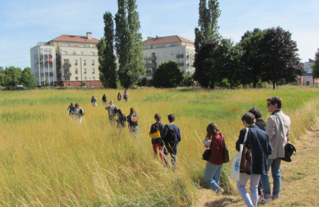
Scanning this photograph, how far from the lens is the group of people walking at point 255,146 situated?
349 cm

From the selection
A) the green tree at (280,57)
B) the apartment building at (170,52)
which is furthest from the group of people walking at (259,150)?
the apartment building at (170,52)

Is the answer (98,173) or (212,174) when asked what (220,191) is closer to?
(212,174)

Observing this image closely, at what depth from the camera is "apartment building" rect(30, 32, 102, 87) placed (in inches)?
3105

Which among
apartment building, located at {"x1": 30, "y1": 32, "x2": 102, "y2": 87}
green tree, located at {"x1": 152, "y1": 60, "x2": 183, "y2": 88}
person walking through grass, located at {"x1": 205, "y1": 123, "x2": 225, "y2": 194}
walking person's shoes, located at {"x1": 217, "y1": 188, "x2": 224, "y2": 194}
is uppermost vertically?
apartment building, located at {"x1": 30, "y1": 32, "x2": 102, "y2": 87}

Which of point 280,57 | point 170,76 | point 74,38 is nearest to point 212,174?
point 280,57

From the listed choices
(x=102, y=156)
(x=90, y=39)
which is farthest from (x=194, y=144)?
(x=90, y=39)

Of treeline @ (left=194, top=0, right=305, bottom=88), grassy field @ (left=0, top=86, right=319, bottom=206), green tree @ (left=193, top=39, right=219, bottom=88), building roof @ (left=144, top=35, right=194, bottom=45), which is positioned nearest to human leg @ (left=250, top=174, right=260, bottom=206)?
grassy field @ (left=0, top=86, right=319, bottom=206)

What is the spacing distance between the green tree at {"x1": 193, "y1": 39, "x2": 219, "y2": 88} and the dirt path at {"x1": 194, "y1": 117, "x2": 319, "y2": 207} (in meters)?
35.0

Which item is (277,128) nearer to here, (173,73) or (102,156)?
(102,156)

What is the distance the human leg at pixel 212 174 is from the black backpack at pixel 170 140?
103 centimetres

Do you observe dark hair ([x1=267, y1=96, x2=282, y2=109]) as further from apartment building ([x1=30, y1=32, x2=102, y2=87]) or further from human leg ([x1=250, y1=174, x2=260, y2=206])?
apartment building ([x1=30, y1=32, x2=102, y2=87])

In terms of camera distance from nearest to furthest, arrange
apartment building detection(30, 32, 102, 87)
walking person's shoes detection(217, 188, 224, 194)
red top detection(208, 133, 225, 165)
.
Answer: red top detection(208, 133, 225, 165), walking person's shoes detection(217, 188, 224, 194), apartment building detection(30, 32, 102, 87)

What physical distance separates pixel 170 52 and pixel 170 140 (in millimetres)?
78197

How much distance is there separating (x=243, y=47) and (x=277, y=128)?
40.0 metres
